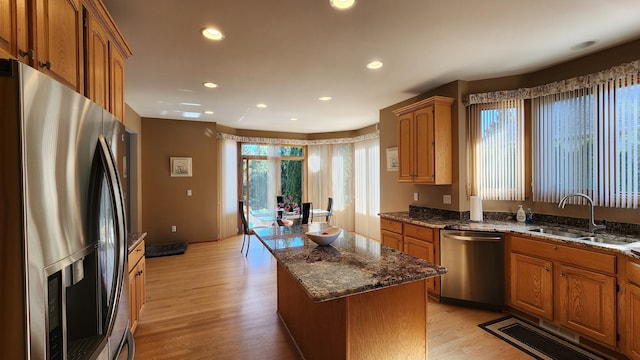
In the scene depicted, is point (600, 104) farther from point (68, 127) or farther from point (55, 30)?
point (55, 30)

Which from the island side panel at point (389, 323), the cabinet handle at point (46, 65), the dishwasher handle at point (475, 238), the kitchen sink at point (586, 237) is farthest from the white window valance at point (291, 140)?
the cabinet handle at point (46, 65)

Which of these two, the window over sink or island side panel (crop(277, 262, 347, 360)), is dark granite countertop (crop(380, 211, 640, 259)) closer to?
the window over sink

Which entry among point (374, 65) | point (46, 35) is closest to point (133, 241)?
point (46, 35)

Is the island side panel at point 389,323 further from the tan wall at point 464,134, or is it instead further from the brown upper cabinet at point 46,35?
the tan wall at point 464,134

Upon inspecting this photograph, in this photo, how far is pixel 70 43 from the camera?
1.43m

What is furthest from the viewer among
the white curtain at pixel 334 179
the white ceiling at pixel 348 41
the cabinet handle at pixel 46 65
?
the white curtain at pixel 334 179

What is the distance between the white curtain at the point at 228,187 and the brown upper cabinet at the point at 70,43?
167 inches

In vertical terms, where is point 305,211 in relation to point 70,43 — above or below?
below

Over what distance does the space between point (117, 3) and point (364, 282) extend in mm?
2423

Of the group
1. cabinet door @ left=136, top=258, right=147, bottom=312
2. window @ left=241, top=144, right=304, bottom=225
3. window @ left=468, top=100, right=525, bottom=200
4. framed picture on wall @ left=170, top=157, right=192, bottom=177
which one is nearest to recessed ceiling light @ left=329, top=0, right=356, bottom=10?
window @ left=468, top=100, right=525, bottom=200

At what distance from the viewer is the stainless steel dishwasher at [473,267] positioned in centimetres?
287

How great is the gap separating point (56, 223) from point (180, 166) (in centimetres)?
536

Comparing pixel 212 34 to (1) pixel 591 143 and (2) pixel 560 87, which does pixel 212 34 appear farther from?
(1) pixel 591 143

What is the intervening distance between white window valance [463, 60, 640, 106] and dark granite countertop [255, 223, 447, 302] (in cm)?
238
